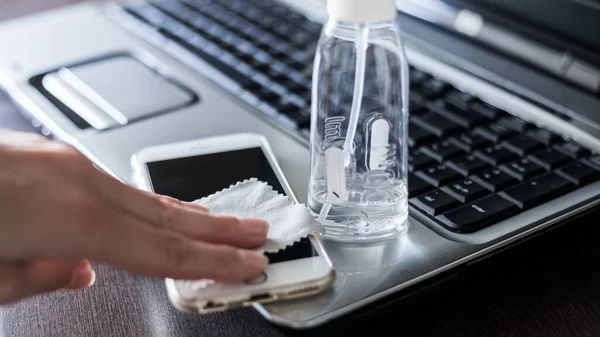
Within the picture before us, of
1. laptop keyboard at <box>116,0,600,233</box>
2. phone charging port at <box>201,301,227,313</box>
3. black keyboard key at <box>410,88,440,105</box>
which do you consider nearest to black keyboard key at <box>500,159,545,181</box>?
laptop keyboard at <box>116,0,600,233</box>

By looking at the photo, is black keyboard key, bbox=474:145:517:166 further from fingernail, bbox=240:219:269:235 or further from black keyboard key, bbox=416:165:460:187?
fingernail, bbox=240:219:269:235

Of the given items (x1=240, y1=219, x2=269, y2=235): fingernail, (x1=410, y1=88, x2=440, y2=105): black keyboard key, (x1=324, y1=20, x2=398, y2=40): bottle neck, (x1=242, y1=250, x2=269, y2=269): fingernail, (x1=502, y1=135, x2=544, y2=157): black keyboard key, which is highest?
(x1=324, y1=20, x2=398, y2=40): bottle neck

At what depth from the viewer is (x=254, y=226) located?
40 cm

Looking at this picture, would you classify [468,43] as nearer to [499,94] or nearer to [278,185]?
[499,94]

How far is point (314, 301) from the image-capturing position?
38 centimetres

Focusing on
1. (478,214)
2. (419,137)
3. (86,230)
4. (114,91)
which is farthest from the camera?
(114,91)

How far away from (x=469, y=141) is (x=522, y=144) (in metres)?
0.04

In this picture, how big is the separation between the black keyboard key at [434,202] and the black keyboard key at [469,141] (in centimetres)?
7

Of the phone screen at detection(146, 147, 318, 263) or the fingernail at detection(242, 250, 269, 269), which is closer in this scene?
the fingernail at detection(242, 250, 269, 269)

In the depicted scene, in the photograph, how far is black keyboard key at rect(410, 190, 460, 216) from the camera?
0.46 meters

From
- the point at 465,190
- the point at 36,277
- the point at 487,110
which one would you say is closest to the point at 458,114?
the point at 487,110

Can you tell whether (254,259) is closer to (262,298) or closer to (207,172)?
(262,298)

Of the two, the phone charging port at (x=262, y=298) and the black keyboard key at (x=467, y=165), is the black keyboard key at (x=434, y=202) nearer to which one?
the black keyboard key at (x=467, y=165)

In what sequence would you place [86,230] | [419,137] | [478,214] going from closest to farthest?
[86,230], [478,214], [419,137]
